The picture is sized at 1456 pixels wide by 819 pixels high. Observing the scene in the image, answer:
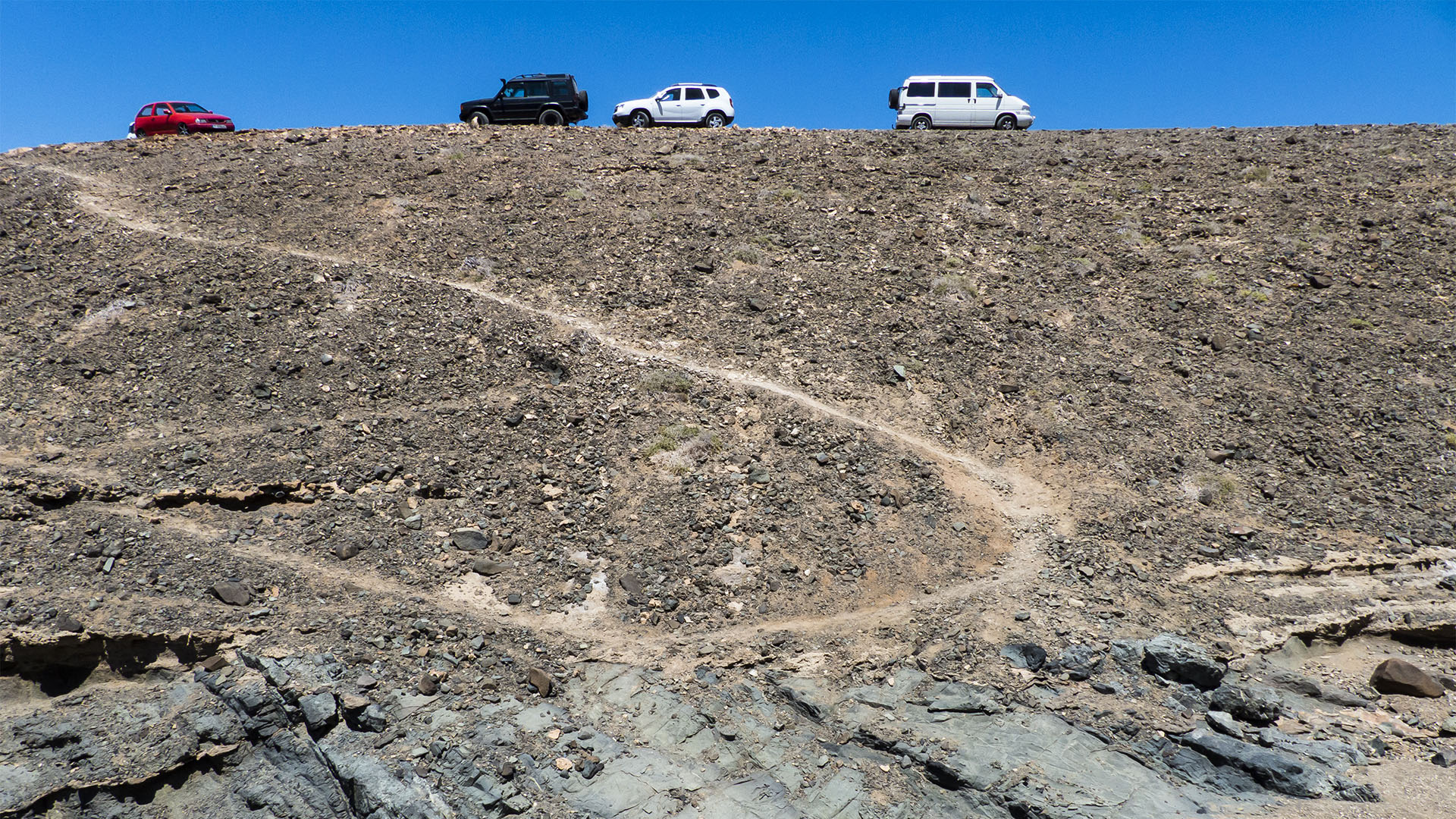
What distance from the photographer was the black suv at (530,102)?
23.2 metres

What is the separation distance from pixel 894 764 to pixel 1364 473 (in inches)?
392

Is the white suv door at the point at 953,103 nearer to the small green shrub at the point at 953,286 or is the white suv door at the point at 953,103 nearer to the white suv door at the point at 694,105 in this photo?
the white suv door at the point at 694,105

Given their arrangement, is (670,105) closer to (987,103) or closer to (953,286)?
(987,103)

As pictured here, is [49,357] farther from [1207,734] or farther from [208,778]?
[1207,734]

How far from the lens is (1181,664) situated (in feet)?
28.8

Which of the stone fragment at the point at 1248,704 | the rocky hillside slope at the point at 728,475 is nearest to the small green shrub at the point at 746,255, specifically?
the rocky hillside slope at the point at 728,475

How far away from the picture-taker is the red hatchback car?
22625 millimetres

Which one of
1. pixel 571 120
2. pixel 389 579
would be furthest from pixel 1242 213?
pixel 389 579

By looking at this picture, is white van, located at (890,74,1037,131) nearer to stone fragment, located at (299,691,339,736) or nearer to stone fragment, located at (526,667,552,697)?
stone fragment, located at (526,667,552,697)

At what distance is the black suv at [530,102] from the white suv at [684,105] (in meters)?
1.75

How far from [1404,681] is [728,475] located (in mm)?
8392

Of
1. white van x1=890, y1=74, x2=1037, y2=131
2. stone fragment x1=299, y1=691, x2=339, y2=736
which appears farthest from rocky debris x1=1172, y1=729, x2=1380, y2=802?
white van x1=890, y1=74, x2=1037, y2=131

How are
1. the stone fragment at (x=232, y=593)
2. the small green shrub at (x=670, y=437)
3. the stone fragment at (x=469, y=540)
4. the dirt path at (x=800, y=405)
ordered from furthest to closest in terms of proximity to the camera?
1. the small green shrub at (x=670, y=437)
2. the stone fragment at (x=469, y=540)
3. the dirt path at (x=800, y=405)
4. the stone fragment at (x=232, y=593)

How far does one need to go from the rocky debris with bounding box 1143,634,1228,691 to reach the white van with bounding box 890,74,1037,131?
17.7 meters
